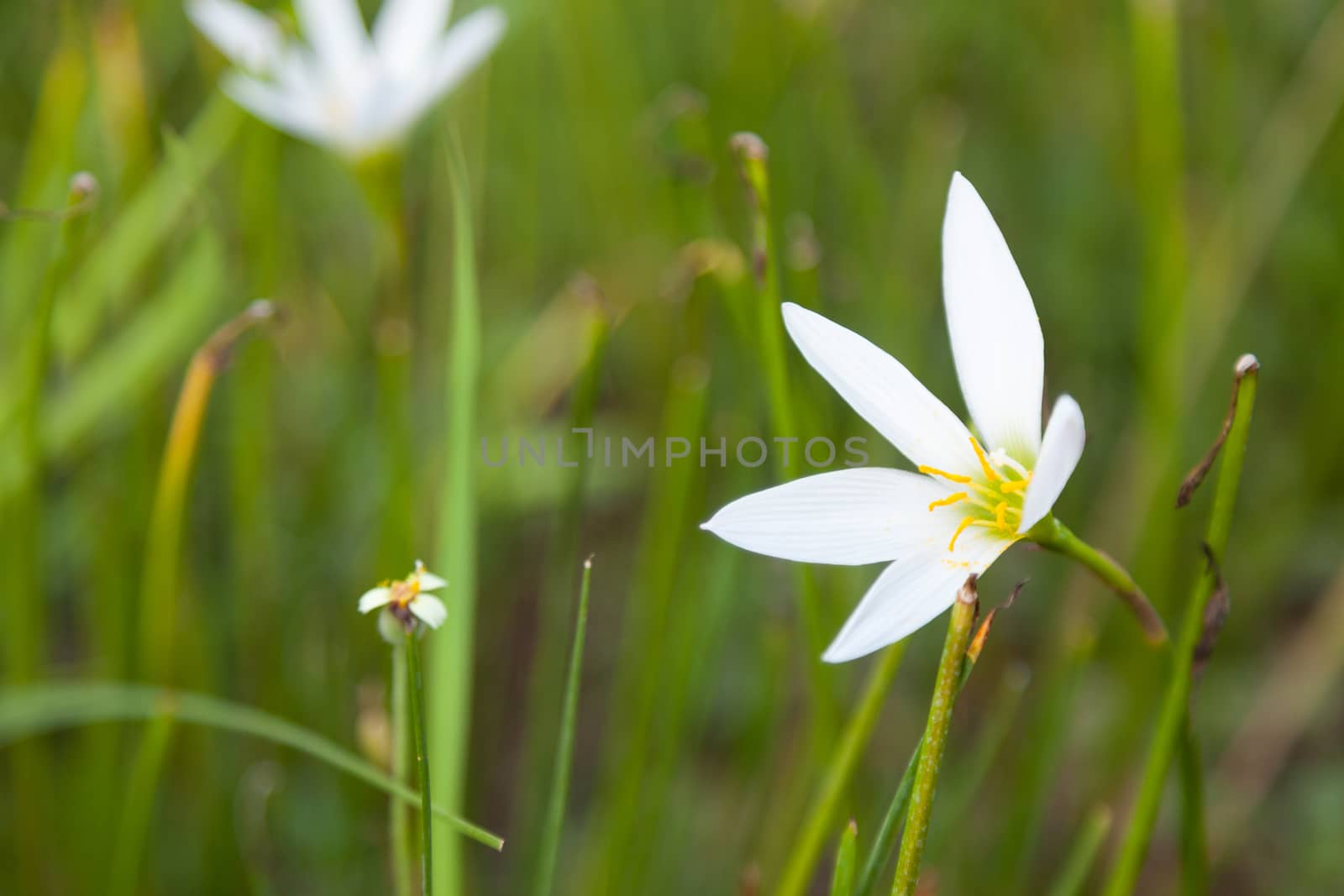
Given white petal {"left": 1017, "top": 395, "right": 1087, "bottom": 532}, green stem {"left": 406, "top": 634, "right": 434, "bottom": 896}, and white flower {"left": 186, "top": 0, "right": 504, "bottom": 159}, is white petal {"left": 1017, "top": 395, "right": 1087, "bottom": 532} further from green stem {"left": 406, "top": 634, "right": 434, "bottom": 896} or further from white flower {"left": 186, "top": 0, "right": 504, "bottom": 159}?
white flower {"left": 186, "top": 0, "right": 504, "bottom": 159}

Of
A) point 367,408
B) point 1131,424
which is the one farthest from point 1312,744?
point 367,408

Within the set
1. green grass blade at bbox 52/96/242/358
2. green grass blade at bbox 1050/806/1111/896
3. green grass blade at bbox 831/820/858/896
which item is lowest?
green grass blade at bbox 1050/806/1111/896

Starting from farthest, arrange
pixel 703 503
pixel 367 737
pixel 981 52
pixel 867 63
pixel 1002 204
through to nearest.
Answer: pixel 867 63 → pixel 981 52 → pixel 1002 204 → pixel 703 503 → pixel 367 737

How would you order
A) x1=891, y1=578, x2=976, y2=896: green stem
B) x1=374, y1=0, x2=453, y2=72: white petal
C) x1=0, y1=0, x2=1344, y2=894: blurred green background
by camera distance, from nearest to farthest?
x1=891, y1=578, x2=976, y2=896: green stem, x1=0, y1=0, x2=1344, y2=894: blurred green background, x1=374, y1=0, x2=453, y2=72: white petal

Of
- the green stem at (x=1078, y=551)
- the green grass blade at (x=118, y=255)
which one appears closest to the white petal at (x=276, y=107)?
the green grass blade at (x=118, y=255)

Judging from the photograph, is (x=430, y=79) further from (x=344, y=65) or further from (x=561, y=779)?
(x=561, y=779)

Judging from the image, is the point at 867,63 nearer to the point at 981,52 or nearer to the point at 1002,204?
the point at 981,52

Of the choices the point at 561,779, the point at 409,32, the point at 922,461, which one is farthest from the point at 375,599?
the point at 409,32

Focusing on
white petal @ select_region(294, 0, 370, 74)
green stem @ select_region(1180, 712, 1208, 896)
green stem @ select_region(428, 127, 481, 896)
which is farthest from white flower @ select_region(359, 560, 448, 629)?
white petal @ select_region(294, 0, 370, 74)
